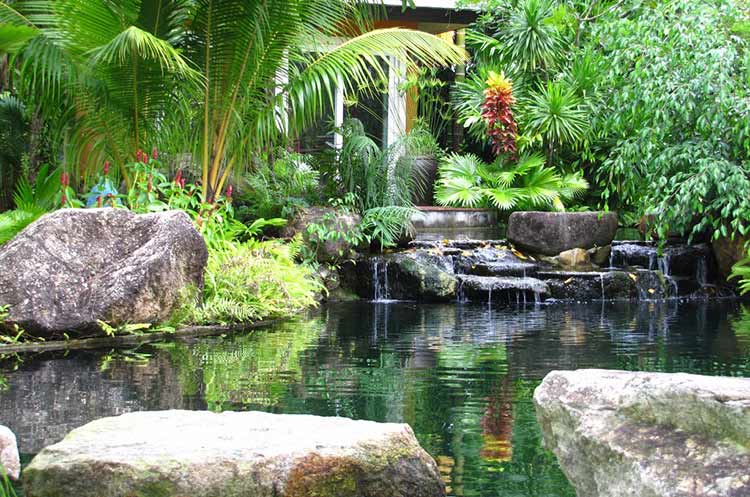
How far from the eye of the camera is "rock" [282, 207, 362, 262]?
13.1m

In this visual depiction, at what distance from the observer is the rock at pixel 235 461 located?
3.41 m

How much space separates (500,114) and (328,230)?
521 cm

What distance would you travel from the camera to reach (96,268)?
8.80 metres

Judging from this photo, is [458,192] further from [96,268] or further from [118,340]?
[118,340]

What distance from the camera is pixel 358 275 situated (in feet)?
44.1

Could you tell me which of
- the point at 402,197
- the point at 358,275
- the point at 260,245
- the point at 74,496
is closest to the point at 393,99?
the point at 402,197

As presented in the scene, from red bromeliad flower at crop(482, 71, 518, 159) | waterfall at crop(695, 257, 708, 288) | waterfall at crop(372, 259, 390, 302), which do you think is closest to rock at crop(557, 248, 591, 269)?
waterfall at crop(695, 257, 708, 288)

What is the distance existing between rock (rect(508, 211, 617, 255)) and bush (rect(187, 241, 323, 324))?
3750 mm

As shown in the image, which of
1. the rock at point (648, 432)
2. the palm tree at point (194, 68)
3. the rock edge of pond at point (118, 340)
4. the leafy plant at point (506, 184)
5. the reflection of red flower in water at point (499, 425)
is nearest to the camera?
the rock at point (648, 432)

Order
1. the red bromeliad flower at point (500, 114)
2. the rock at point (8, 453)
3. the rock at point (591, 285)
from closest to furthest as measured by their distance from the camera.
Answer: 1. the rock at point (8, 453)
2. the rock at point (591, 285)
3. the red bromeliad flower at point (500, 114)

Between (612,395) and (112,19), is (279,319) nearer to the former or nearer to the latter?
(112,19)

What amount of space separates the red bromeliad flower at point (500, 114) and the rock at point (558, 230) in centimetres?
301

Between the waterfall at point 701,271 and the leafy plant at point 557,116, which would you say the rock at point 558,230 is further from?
the leafy plant at point 557,116

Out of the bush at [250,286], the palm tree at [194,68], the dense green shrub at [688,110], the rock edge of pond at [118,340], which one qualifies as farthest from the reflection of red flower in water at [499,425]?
the dense green shrub at [688,110]
